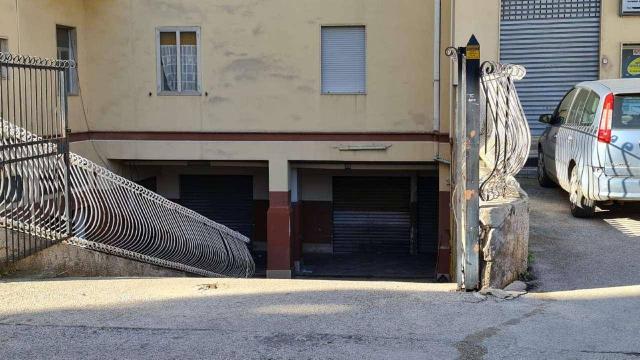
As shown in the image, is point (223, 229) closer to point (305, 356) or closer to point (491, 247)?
point (491, 247)

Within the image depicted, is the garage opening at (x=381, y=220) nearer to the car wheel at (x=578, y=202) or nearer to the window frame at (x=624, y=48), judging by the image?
the window frame at (x=624, y=48)

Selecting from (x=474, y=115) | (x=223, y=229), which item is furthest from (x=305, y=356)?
(x=223, y=229)

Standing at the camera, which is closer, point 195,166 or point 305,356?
point 305,356

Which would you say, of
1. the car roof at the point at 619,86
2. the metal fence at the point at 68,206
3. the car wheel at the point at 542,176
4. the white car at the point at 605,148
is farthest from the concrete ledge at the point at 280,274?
the car roof at the point at 619,86

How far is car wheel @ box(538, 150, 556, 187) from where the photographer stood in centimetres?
1323

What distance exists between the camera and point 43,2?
1597 cm

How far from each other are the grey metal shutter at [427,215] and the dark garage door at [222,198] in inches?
167

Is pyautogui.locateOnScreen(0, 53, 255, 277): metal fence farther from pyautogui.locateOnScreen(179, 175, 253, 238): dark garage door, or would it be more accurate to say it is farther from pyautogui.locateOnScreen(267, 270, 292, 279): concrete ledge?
pyautogui.locateOnScreen(179, 175, 253, 238): dark garage door

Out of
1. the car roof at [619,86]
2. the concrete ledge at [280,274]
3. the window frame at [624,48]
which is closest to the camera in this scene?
the car roof at [619,86]

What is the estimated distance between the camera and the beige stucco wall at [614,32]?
16484 millimetres

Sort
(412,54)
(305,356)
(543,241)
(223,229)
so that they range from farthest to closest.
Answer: (412,54), (223,229), (543,241), (305,356)

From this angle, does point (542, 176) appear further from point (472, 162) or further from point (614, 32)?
point (472, 162)

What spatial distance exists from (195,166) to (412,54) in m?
6.31

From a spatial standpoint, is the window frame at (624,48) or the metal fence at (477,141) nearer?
the metal fence at (477,141)
